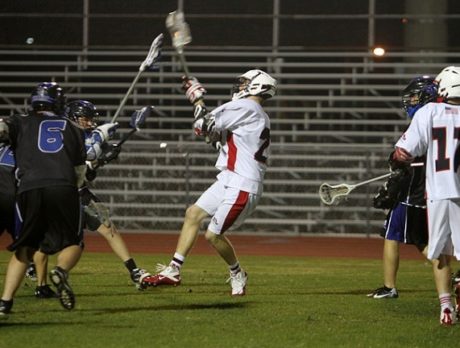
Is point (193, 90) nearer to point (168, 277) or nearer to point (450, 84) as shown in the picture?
point (168, 277)

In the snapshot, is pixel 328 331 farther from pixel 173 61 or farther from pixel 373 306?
pixel 173 61

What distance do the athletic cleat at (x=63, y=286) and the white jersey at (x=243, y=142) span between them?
1.96 metres

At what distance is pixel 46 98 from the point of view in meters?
8.20

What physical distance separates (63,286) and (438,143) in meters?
2.76

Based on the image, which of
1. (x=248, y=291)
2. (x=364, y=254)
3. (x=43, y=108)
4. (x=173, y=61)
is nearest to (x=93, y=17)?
(x=173, y=61)

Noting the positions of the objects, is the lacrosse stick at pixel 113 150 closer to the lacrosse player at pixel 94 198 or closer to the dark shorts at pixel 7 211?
the lacrosse player at pixel 94 198

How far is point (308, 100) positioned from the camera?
20.9 m

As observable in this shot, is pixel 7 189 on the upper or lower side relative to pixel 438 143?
lower

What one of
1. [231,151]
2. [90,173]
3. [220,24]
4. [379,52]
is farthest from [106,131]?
[220,24]

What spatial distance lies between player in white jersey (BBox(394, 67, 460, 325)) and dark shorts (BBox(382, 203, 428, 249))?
55.8 inches

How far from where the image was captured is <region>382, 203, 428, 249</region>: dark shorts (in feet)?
30.9

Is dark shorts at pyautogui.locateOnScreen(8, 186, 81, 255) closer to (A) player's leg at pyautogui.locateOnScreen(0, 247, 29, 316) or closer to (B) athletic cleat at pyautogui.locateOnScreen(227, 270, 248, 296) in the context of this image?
(A) player's leg at pyautogui.locateOnScreen(0, 247, 29, 316)

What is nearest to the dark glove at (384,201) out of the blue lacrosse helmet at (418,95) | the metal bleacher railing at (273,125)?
the blue lacrosse helmet at (418,95)

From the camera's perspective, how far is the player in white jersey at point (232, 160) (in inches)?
369
